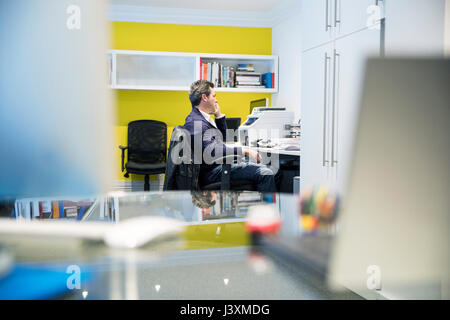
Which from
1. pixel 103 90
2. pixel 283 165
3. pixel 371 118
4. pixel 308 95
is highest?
pixel 308 95

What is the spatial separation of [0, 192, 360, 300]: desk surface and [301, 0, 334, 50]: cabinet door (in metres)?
1.80

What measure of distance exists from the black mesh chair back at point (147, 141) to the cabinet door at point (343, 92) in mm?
3342

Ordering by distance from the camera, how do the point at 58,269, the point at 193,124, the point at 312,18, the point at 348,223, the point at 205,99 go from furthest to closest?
the point at 205,99 < the point at 193,124 < the point at 312,18 < the point at 348,223 < the point at 58,269

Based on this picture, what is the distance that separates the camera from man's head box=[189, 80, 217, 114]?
2.90m

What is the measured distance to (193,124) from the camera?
272 centimetres

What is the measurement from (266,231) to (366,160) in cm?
23

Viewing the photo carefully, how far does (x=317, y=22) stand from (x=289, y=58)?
2.74 m

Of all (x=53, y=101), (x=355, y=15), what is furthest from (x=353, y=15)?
(x=53, y=101)

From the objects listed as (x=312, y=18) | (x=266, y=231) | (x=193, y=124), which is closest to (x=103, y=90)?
(x=266, y=231)

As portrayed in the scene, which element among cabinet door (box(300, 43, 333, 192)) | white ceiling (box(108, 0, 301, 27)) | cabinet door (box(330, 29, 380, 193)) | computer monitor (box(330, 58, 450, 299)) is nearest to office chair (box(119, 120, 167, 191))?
white ceiling (box(108, 0, 301, 27))

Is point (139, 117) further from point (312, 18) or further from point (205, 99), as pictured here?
point (312, 18)

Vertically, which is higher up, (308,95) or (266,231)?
(308,95)

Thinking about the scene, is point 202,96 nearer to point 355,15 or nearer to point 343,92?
point 343,92

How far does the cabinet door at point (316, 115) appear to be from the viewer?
223cm
